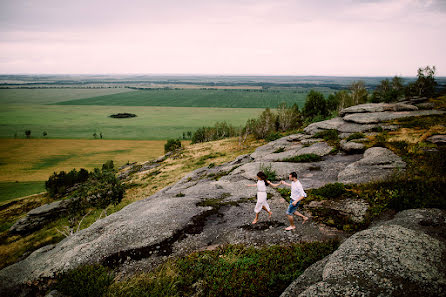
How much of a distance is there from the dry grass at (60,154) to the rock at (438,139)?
252 feet

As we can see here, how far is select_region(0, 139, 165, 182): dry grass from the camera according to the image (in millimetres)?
68812

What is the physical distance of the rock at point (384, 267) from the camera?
6141 mm

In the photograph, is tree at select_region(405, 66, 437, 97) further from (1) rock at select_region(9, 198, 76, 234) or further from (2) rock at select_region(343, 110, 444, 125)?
(1) rock at select_region(9, 198, 76, 234)

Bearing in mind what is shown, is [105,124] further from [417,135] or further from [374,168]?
[417,135]

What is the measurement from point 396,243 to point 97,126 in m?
165

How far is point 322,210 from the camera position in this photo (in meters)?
12.4

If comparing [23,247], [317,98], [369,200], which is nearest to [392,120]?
[369,200]

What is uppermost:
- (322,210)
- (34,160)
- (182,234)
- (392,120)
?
(392,120)

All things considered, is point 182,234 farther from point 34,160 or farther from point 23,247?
point 34,160

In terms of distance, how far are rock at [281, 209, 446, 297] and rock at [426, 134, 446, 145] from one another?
12774 millimetres

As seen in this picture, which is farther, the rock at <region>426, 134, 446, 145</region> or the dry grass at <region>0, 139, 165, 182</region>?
the dry grass at <region>0, 139, 165, 182</region>

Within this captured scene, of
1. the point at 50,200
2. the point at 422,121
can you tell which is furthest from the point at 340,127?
the point at 50,200

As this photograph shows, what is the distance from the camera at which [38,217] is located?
1326 inches

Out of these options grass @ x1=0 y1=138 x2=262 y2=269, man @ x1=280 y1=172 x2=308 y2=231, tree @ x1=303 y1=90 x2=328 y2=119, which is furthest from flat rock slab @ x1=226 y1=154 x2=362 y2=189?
tree @ x1=303 y1=90 x2=328 y2=119
